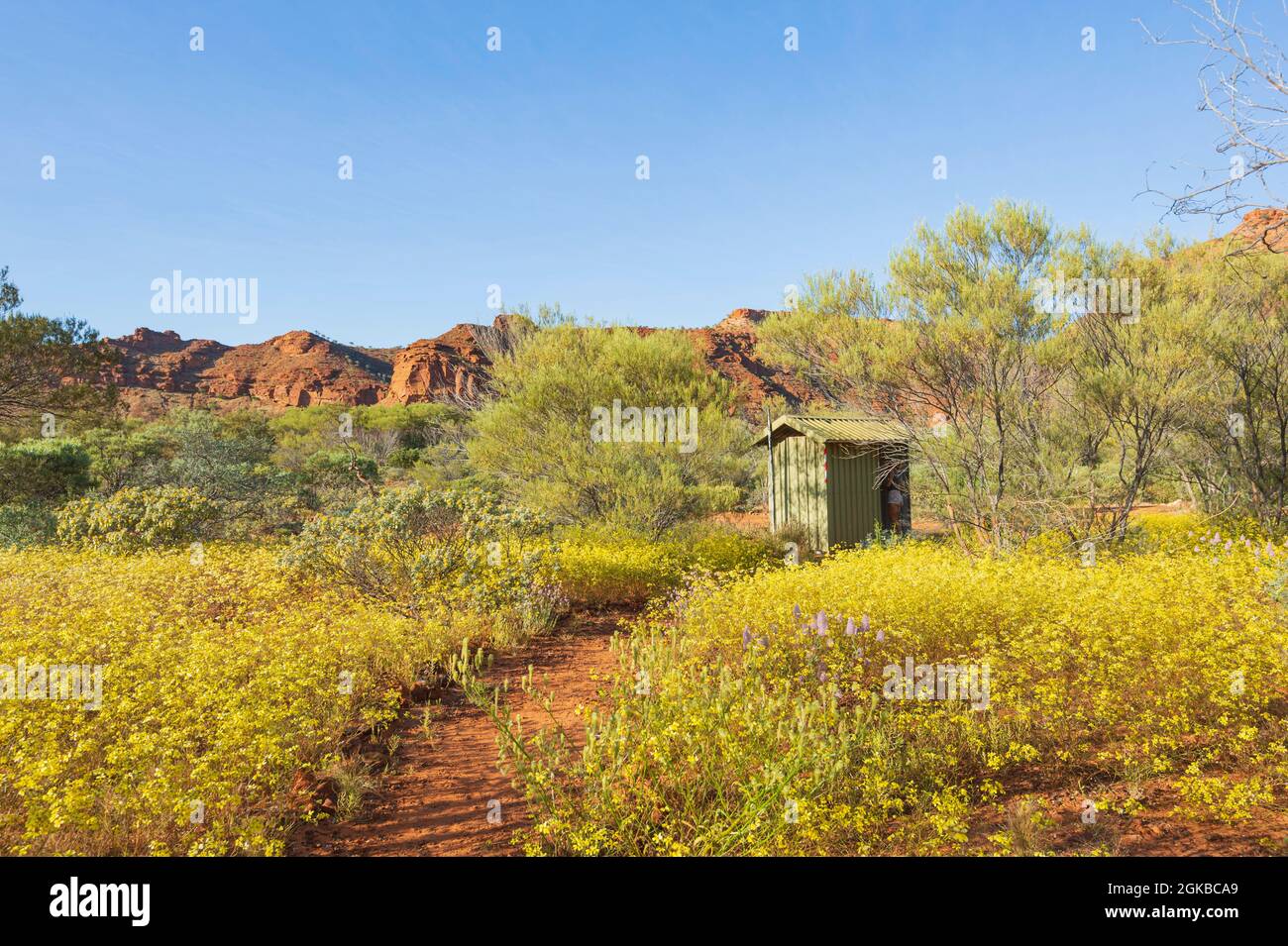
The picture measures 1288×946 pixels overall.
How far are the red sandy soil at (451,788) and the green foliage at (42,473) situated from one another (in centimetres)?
1360

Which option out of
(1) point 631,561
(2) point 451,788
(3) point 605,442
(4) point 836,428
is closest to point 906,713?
(2) point 451,788

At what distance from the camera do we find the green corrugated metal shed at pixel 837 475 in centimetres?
1300

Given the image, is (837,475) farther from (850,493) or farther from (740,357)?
(740,357)

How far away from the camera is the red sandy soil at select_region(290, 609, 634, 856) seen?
329 centimetres

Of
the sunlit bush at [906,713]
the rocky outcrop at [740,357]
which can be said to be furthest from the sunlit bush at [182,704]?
the rocky outcrop at [740,357]

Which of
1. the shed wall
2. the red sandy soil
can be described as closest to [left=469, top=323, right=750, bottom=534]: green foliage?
the shed wall

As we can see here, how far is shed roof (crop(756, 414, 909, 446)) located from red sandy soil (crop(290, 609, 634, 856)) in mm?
7933

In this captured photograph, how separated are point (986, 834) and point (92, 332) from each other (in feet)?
55.8

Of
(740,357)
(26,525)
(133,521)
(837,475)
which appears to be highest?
(740,357)

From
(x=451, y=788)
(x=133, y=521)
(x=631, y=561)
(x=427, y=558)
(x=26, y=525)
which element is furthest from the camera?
(x=26, y=525)

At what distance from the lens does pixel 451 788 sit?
3.92 meters

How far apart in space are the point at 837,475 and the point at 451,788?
10.7 meters

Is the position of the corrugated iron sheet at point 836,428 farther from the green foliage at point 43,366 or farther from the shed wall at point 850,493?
the green foliage at point 43,366
